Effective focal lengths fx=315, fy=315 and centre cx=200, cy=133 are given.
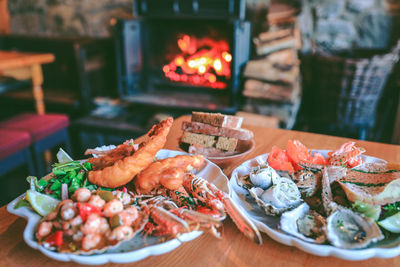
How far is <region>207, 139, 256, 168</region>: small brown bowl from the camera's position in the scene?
3.43 ft

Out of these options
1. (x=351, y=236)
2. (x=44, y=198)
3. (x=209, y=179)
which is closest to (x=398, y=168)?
(x=351, y=236)

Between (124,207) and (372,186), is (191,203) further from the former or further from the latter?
(372,186)

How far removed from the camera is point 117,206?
714mm

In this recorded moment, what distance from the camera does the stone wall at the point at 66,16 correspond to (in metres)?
3.35

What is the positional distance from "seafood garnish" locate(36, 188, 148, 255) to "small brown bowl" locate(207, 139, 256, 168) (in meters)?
0.39

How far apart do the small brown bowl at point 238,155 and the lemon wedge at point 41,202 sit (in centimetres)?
49

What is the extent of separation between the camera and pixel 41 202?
75 centimetres

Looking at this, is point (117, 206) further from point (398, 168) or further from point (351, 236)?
point (398, 168)

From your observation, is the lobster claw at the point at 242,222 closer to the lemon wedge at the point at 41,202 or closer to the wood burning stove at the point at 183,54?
the lemon wedge at the point at 41,202

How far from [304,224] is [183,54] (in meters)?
2.55

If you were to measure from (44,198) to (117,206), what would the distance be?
190mm

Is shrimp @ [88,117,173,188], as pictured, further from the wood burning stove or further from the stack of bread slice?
the wood burning stove

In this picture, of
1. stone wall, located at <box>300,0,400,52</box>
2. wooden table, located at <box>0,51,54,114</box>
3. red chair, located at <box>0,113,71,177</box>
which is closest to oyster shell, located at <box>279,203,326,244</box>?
red chair, located at <box>0,113,71,177</box>

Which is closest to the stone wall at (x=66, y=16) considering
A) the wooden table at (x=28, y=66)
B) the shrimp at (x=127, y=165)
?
the wooden table at (x=28, y=66)
